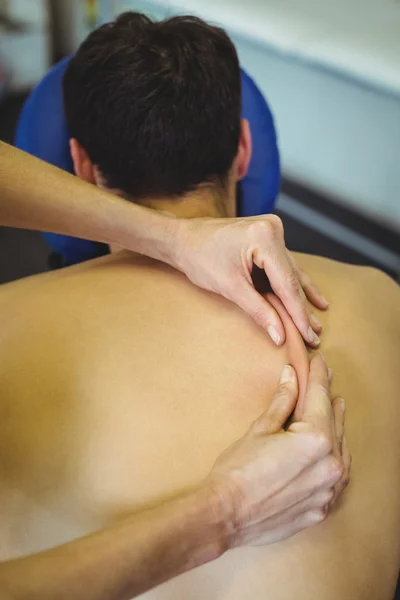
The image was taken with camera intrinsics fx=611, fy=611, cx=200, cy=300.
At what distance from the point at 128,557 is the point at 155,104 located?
74 centimetres

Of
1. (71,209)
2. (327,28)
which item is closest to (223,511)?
(71,209)

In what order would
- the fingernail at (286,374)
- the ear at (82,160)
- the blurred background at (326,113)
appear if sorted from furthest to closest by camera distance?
the blurred background at (326,113) < the ear at (82,160) < the fingernail at (286,374)

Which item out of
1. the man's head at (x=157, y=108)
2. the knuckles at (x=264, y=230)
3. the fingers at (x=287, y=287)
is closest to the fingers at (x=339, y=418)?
the fingers at (x=287, y=287)

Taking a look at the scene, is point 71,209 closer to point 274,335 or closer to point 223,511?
point 274,335

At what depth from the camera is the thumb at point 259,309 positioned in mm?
912

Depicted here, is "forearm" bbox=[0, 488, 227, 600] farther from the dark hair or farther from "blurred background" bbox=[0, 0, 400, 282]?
"blurred background" bbox=[0, 0, 400, 282]

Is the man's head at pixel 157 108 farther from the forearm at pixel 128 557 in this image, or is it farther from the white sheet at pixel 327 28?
the white sheet at pixel 327 28

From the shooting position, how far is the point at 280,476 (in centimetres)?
Answer: 73

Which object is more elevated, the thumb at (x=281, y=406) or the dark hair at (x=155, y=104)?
the dark hair at (x=155, y=104)

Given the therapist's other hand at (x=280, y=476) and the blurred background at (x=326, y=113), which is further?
the blurred background at (x=326, y=113)

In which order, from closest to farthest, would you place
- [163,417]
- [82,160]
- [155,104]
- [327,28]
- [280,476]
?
[280,476] → [163,417] → [155,104] → [82,160] → [327,28]

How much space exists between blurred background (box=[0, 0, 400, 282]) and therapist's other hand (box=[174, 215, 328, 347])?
1236mm

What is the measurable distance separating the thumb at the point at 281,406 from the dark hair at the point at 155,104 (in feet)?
1.40

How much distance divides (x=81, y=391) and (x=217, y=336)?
0.22 metres
